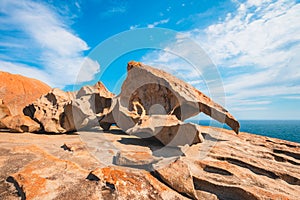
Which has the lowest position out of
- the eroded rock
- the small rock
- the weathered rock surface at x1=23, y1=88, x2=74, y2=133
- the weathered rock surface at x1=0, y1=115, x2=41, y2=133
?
the eroded rock

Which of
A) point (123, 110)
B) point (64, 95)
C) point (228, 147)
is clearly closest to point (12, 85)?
point (64, 95)

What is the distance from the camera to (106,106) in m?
12.4

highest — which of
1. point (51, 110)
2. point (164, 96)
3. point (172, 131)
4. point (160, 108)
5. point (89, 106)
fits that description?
point (164, 96)

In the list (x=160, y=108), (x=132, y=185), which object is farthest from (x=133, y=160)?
(x=160, y=108)

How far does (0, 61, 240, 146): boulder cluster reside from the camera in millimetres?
8625

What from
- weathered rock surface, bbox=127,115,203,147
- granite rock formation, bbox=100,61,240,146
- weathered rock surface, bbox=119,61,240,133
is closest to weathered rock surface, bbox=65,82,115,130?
granite rock formation, bbox=100,61,240,146

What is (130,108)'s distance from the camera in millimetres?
11148

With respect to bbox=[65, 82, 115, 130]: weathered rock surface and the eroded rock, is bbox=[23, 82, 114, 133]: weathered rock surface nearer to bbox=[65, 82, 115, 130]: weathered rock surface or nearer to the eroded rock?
bbox=[65, 82, 115, 130]: weathered rock surface

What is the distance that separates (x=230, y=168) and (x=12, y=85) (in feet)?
167

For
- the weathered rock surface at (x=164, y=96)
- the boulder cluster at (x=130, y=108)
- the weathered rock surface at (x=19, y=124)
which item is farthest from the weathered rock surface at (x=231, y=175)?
the weathered rock surface at (x=19, y=124)

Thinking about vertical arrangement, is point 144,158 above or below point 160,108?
below

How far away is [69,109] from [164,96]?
20.4 feet

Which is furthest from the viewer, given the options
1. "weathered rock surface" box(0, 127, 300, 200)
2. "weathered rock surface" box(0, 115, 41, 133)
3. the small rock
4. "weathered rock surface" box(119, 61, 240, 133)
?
"weathered rock surface" box(0, 115, 41, 133)

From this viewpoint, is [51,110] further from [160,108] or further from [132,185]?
[132,185]
